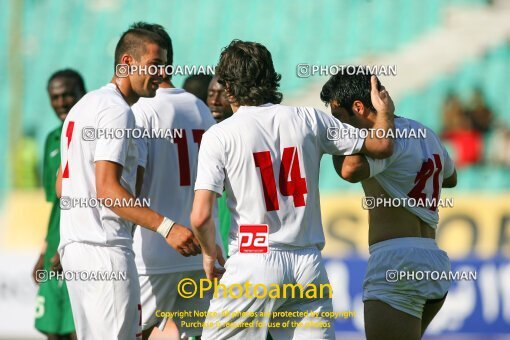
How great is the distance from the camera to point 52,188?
8.73 meters

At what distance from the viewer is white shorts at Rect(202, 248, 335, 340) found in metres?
5.39

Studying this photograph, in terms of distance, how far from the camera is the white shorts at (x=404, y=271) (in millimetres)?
5859

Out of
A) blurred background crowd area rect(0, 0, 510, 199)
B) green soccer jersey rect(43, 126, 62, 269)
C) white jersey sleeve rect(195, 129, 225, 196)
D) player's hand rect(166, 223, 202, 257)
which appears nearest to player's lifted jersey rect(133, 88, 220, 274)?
player's hand rect(166, 223, 202, 257)

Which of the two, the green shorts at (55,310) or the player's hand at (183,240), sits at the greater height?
the player's hand at (183,240)

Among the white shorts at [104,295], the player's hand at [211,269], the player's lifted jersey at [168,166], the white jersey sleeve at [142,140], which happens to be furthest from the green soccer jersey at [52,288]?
the player's hand at [211,269]

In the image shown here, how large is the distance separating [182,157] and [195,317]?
1100 mm

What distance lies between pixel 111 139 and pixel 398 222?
68.7 inches

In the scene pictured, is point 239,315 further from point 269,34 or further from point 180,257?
point 269,34

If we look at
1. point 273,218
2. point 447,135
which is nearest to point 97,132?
point 273,218

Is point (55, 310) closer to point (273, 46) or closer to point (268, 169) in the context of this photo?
point (268, 169)

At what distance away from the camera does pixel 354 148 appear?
5.58m

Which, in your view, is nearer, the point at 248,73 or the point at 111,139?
the point at 248,73

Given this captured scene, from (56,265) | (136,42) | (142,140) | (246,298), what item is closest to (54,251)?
(56,265)

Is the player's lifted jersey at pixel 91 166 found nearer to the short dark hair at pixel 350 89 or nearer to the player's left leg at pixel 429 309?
the short dark hair at pixel 350 89
